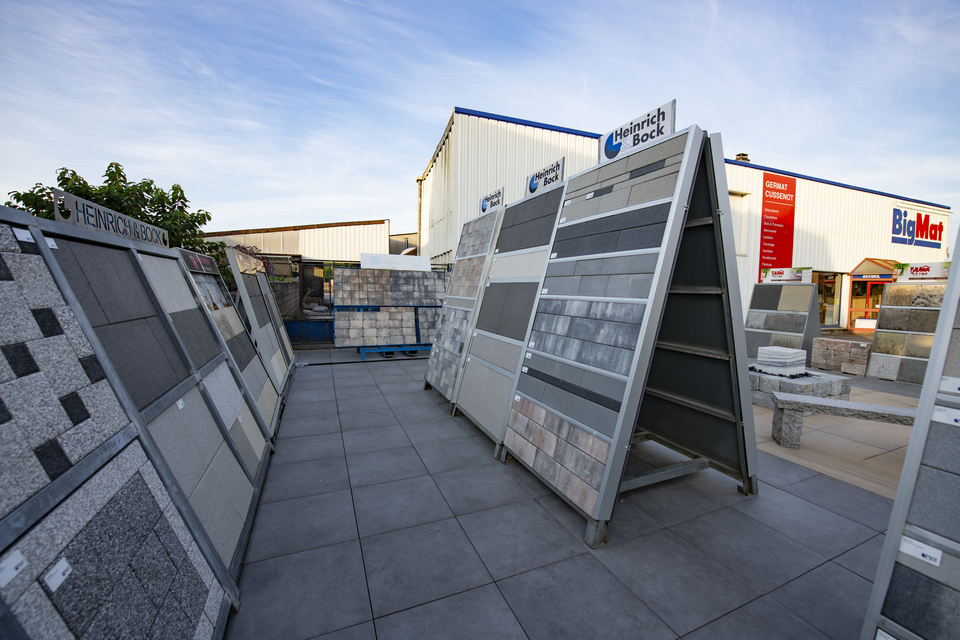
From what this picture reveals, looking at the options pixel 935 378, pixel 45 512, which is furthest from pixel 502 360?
pixel 45 512

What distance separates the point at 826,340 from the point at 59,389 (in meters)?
14.2

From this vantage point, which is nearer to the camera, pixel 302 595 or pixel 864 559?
pixel 302 595

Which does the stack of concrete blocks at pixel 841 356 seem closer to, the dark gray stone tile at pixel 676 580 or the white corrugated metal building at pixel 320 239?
the dark gray stone tile at pixel 676 580

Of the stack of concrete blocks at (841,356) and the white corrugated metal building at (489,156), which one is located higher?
the white corrugated metal building at (489,156)

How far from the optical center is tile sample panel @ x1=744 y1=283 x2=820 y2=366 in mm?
9945

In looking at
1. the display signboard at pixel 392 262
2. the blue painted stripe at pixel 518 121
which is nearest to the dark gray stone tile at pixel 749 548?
the display signboard at pixel 392 262

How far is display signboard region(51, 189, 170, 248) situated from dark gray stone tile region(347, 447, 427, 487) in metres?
2.91

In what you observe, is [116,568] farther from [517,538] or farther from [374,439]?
[374,439]

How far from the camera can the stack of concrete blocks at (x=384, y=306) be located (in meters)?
10.2

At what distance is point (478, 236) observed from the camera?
253 inches

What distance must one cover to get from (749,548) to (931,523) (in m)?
1.66

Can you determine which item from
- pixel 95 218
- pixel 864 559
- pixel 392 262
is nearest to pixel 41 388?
pixel 95 218

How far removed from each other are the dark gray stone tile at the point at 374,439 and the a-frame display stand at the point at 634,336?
1.51 metres

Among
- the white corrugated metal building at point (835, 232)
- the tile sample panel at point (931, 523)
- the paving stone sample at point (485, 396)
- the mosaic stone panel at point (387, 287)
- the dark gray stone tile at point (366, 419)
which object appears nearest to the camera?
the tile sample panel at point (931, 523)
